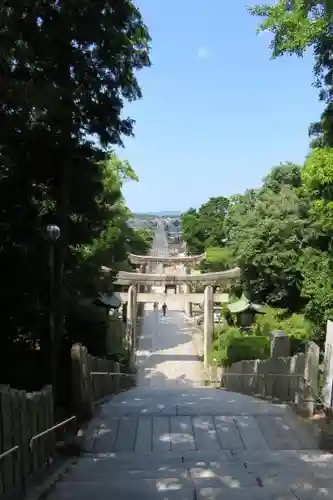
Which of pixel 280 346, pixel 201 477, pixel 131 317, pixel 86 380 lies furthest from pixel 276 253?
pixel 201 477

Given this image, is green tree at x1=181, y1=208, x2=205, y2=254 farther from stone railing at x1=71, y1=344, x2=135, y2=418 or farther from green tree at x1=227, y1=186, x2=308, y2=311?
stone railing at x1=71, y1=344, x2=135, y2=418

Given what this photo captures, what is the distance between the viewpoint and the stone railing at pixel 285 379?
905cm

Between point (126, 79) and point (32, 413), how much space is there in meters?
5.85

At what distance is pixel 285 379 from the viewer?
36.8 feet

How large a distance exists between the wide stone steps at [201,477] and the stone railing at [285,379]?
1.99 meters

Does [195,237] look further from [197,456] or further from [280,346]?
[197,456]

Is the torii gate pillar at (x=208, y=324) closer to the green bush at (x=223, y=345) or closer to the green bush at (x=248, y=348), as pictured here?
the green bush at (x=223, y=345)

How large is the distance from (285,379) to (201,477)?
5943 millimetres

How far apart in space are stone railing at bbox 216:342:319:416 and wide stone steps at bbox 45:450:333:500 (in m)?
1.99

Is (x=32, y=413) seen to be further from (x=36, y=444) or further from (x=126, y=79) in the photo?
(x=126, y=79)

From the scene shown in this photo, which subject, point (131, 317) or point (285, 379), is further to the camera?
point (131, 317)

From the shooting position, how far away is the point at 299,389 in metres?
9.86

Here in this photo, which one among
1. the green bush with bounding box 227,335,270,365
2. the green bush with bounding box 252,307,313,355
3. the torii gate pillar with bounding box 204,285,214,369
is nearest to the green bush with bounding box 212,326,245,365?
the torii gate pillar with bounding box 204,285,214,369

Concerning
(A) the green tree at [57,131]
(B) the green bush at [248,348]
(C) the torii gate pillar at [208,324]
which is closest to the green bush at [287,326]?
(B) the green bush at [248,348]
